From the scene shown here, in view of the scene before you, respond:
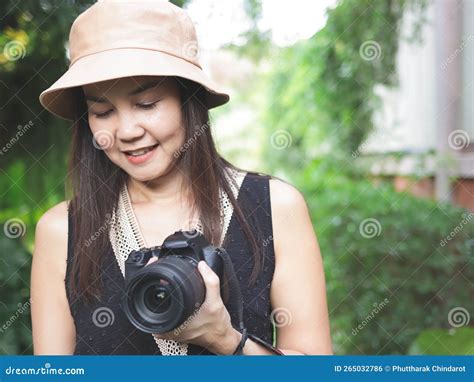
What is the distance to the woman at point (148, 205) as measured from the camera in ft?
3.33

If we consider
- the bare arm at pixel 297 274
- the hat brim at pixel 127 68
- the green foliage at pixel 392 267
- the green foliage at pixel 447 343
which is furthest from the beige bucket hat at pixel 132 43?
the green foliage at pixel 392 267

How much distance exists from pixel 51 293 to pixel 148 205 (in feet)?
0.72

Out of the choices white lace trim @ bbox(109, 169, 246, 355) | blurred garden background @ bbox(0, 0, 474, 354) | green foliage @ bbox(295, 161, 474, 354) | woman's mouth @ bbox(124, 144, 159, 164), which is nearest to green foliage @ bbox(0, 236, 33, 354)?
blurred garden background @ bbox(0, 0, 474, 354)

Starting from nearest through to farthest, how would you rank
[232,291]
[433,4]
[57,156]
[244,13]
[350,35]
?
[232,291]
[57,156]
[244,13]
[433,4]
[350,35]

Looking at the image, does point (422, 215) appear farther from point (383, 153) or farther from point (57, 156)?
point (57, 156)

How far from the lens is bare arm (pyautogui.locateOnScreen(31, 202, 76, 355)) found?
3.58 feet

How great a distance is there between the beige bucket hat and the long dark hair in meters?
0.05

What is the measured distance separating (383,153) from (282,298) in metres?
1.68

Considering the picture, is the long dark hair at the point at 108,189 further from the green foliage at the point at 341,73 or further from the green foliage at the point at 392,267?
the green foliage at the point at 341,73

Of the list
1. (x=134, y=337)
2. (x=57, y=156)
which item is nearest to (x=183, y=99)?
(x=134, y=337)

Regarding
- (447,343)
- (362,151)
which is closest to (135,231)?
(447,343)

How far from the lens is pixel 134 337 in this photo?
3.52ft

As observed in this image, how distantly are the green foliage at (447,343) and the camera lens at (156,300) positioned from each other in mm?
809

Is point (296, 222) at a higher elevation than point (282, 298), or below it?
higher
